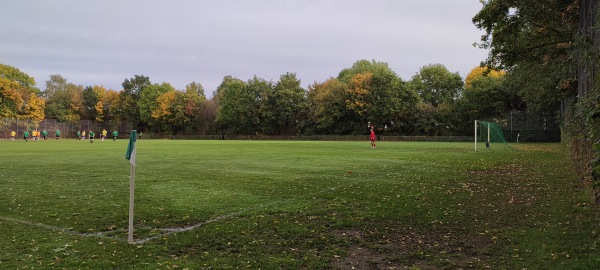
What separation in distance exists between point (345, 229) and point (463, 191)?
478cm

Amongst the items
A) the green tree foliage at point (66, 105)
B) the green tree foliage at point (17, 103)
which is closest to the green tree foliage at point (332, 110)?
the green tree foliage at point (17, 103)

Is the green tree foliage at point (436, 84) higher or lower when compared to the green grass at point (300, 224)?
higher

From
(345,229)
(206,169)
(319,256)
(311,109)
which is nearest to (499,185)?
(345,229)

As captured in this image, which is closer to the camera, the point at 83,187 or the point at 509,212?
the point at 509,212

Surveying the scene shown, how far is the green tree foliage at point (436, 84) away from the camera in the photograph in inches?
2840

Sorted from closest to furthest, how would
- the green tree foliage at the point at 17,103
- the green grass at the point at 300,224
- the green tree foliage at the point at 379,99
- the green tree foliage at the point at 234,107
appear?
the green grass at the point at 300,224
the green tree foliage at the point at 379,99
the green tree foliage at the point at 17,103
the green tree foliage at the point at 234,107

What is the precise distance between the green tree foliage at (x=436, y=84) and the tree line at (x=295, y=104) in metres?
0.17

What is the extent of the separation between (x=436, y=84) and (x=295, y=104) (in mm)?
25349

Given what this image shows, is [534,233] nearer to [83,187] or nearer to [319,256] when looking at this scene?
[319,256]

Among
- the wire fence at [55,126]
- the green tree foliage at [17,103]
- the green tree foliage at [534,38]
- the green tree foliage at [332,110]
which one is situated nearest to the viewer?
the green tree foliage at [534,38]

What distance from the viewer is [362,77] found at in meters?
67.5

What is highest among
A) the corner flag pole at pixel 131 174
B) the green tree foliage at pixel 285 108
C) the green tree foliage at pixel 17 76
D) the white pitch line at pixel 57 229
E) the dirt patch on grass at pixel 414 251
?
the green tree foliage at pixel 17 76

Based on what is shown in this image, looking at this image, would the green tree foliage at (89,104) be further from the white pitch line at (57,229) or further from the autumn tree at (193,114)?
the white pitch line at (57,229)

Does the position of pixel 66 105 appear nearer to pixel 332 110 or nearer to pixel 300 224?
pixel 332 110
